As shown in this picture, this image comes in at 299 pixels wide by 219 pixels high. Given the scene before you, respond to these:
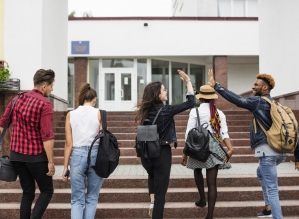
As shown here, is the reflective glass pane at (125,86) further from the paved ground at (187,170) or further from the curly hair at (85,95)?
the curly hair at (85,95)

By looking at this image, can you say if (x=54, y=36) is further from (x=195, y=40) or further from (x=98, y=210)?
(x=195, y=40)

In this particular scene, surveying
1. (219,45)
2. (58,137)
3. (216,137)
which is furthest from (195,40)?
(216,137)

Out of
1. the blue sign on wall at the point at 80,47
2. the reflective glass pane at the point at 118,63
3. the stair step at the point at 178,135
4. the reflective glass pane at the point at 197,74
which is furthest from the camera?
the reflective glass pane at the point at 197,74

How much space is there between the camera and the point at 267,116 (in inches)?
174

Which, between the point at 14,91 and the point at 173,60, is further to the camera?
the point at 173,60

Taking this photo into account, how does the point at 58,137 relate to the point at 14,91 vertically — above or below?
below

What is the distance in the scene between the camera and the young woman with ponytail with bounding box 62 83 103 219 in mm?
4176

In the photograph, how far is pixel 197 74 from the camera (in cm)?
2112

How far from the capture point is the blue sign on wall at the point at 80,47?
18719mm

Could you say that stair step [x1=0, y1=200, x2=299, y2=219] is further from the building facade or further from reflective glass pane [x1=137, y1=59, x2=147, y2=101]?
reflective glass pane [x1=137, y1=59, x2=147, y2=101]

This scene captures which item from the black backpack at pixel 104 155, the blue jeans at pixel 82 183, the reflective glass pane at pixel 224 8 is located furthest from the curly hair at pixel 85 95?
the reflective glass pane at pixel 224 8

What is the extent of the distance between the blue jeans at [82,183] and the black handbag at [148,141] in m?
0.53

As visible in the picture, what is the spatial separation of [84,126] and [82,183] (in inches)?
26.2

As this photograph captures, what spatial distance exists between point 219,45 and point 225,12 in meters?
3.79
